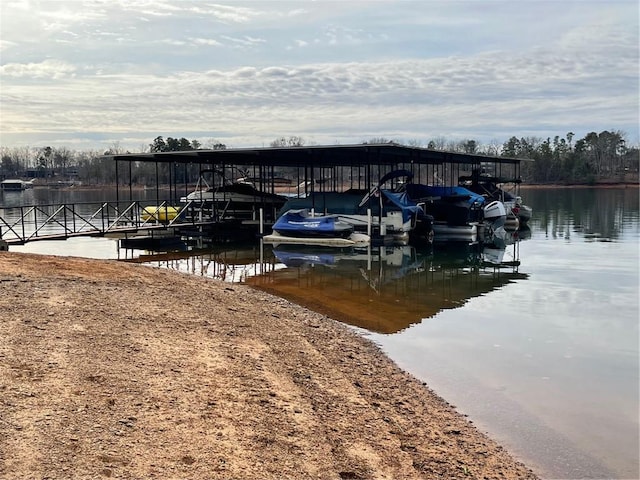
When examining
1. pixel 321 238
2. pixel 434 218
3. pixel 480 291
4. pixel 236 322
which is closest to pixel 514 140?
pixel 434 218

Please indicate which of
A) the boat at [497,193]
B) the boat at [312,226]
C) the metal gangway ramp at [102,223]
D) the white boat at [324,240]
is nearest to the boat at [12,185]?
the metal gangway ramp at [102,223]

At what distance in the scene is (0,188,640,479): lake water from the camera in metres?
6.24

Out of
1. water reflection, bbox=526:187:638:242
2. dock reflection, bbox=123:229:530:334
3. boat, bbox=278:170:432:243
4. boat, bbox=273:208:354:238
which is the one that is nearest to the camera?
dock reflection, bbox=123:229:530:334

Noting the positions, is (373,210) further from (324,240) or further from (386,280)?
(386,280)

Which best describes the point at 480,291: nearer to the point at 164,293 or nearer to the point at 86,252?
the point at 164,293

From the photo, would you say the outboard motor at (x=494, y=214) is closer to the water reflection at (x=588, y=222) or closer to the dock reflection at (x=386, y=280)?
the water reflection at (x=588, y=222)

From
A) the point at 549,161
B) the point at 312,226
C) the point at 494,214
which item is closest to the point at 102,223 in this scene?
the point at 312,226

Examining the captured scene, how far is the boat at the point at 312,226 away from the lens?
75.3ft

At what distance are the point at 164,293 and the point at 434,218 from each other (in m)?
20.1

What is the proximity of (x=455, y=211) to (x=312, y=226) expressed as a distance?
8.09 m

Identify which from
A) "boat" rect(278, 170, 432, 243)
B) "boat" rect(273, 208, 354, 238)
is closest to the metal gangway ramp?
"boat" rect(273, 208, 354, 238)

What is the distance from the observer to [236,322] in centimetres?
869

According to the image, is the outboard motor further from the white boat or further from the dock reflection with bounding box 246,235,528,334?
the white boat

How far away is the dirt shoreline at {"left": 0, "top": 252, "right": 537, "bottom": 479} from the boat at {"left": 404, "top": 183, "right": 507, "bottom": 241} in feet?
62.5
